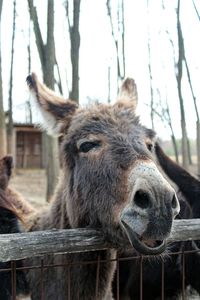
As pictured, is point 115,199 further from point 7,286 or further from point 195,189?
point 195,189

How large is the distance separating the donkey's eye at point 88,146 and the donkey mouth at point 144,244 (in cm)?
72

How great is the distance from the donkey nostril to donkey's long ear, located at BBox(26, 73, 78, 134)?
1.32m

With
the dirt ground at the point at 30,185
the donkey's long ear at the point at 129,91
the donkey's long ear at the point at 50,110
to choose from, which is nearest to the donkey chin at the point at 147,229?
the donkey's long ear at the point at 50,110

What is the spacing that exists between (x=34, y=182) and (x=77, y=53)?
1416 cm

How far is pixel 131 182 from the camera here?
103 inches

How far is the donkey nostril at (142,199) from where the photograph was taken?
243 centimetres

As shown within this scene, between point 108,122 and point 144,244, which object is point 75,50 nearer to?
point 108,122

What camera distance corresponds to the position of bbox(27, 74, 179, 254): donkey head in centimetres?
247

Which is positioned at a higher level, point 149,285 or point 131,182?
point 131,182

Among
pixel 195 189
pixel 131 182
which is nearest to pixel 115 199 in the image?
pixel 131 182

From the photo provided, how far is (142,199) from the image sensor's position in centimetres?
246

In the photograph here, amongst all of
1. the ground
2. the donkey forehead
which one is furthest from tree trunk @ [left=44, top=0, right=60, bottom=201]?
the donkey forehead

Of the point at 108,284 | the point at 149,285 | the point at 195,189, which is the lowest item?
the point at 149,285

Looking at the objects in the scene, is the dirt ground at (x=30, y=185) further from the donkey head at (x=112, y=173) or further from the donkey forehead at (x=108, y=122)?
the donkey forehead at (x=108, y=122)
